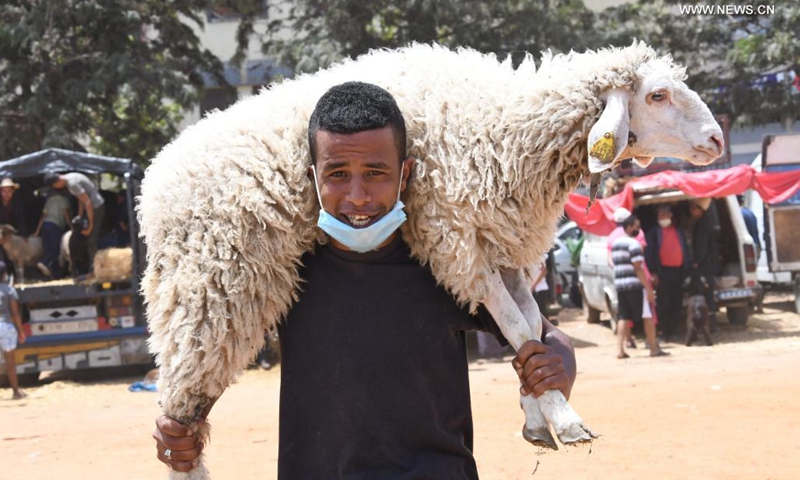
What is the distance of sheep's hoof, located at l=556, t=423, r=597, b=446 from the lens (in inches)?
104

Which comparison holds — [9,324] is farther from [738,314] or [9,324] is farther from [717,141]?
[738,314]

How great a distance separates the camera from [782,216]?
1428 centimetres

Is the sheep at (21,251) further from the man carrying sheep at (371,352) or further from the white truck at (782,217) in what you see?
the man carrying sheep at (371,352)

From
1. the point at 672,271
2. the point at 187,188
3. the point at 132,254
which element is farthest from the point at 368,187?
the point at 672,271

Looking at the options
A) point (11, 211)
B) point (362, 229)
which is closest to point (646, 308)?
point (11, 211)

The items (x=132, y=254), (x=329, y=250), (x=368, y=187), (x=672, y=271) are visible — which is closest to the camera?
(x=368, y=187)

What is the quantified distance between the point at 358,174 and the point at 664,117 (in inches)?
37.6

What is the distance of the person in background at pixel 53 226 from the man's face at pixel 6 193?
472mm

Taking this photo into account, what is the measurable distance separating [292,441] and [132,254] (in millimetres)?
10032

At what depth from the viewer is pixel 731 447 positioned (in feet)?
24.1

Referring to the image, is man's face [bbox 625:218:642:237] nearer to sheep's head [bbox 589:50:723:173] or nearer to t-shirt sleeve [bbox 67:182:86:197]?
t-shirt sleeve [bbox 67:182:86:197]

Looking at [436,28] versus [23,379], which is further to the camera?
[436,28]

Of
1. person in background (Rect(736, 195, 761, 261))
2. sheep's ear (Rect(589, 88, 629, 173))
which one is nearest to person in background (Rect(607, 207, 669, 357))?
person in background (Rect(736, 195, 761, 261))

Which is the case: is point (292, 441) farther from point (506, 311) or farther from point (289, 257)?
point (506, 311)
